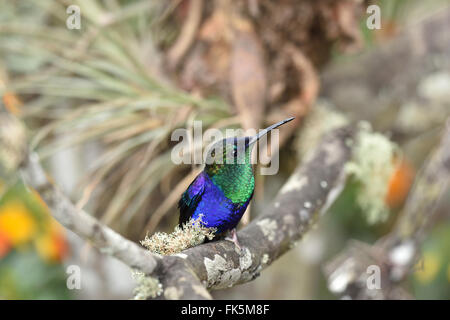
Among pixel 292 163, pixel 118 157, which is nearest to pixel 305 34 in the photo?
pixel 292 163

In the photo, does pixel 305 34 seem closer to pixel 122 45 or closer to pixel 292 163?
pixel 292 163

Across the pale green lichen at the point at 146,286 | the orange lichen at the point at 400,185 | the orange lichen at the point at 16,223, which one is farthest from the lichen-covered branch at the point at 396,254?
the orange lichen at the point at 16,223

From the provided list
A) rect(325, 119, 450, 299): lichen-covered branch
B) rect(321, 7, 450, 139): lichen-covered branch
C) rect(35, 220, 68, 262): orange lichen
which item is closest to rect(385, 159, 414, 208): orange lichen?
rect(321, 7, 450, 139): lichen-covered branch

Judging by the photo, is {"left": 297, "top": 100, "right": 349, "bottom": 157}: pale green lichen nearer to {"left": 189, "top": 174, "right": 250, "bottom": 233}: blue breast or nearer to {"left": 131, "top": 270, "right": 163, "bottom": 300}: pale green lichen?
{"left": 189, "top": 174, "right": 250, "bottom": 233}: blue breast

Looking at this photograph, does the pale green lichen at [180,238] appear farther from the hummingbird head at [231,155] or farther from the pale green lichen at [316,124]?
the pale green lichen at [316,124]

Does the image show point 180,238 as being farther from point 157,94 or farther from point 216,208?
point 157,94
